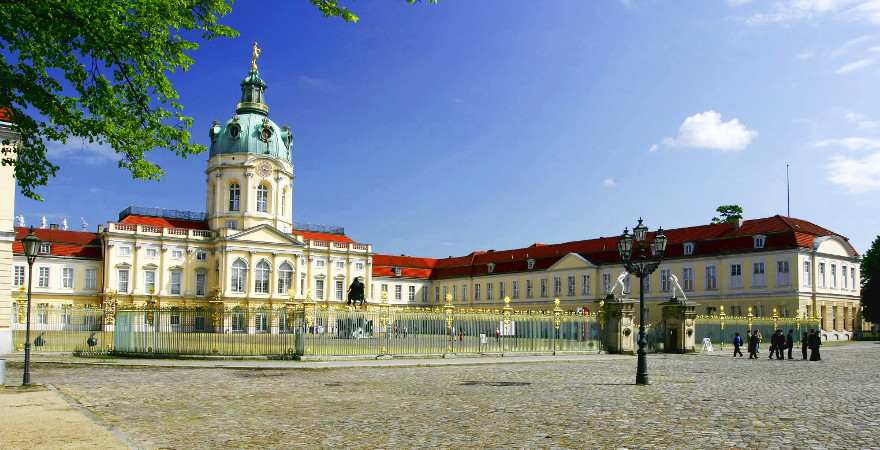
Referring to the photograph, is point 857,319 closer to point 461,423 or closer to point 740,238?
point 740,238

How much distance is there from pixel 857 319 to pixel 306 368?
5533 centimetres

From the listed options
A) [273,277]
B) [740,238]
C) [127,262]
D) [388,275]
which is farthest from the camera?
[388,275]

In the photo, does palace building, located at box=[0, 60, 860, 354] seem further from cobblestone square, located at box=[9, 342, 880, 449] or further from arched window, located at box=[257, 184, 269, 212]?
cobblestone square, located at box=[9, 342, 880, 449]

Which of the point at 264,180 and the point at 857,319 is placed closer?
the point at 857,319

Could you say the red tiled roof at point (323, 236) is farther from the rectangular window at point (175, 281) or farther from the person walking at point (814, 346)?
the person walking at point (814, 346)

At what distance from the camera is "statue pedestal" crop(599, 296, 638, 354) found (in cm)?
3453

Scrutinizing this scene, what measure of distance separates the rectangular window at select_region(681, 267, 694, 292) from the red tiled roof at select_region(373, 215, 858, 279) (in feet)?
4.68

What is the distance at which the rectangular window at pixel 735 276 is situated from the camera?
60000 millimetres

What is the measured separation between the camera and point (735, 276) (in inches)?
2373

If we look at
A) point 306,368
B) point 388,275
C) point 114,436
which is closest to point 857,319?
point 388,275

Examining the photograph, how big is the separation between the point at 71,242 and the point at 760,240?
6311 centimetres

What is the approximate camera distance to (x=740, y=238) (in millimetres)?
60250

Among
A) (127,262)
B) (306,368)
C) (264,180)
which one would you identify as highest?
(264,180)

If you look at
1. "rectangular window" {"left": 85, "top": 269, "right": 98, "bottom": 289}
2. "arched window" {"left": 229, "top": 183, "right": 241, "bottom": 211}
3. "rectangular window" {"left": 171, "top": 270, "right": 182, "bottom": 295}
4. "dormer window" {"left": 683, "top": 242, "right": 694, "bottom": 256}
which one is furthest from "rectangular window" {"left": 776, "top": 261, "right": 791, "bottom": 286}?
"rectangular window" {"left": 85, "top": 269, "right": 98, "bottom": 289}
